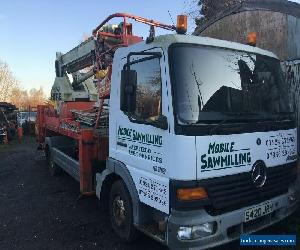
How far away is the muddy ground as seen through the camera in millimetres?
4977

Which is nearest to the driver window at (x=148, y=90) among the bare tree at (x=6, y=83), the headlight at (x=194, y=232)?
the headlight at (x=194, y=232)

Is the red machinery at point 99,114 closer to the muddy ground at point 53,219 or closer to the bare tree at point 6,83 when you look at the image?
the muddy ground at point 53,219

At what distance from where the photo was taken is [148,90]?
4.14 m

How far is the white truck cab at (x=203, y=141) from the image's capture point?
364 cm

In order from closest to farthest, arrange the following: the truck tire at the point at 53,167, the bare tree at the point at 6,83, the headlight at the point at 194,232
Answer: the headlight at the point at 194,232 < the truck tire at the point at 53,167 < the bare tree at the point at 6,83

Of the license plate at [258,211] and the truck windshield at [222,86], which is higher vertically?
the truck windshield at [222,86]

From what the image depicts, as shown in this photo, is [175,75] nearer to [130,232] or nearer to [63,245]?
[130,232]

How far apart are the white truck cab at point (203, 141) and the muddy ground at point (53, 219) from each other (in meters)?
0.84

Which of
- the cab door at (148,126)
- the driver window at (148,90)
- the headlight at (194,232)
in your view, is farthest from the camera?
the driver window at (148,90)

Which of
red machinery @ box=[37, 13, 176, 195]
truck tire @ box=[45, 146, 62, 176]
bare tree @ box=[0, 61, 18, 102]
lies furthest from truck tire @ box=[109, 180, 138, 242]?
bare tree @ box=[0, 61, 18, 102]

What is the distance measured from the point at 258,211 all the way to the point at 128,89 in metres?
2.05

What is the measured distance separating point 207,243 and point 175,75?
1791 millimetres

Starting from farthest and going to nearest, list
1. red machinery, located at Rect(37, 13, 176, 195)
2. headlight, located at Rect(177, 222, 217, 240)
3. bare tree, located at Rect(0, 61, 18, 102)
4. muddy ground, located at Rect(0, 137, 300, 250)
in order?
bare tree, located at Rect(0, 61, 18, 102) < red machinery, located at Rect(37, 13, 176, 195) < muddy ground, located at Rect(0, 137, 300, 250) < headlight, located at Rect(177, 222, 217, 240)

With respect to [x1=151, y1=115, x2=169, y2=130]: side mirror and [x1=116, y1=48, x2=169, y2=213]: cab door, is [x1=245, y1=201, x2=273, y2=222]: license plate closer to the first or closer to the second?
[x1=116, y1=48, x2=169, y2=213]: cab door
